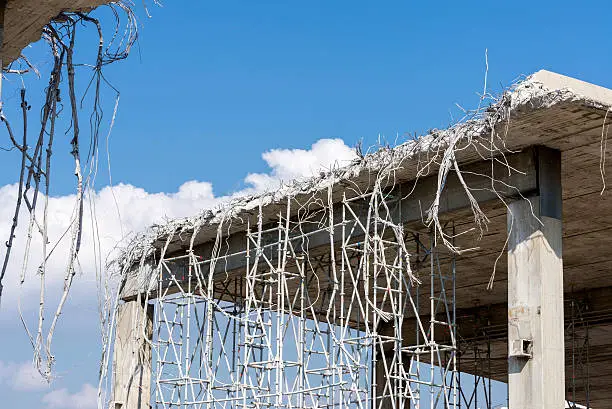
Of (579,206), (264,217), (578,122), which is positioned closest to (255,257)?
(264,217)

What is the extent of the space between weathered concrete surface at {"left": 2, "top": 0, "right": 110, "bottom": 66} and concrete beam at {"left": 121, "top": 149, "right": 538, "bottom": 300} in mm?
7673

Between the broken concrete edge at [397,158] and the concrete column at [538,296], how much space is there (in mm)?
893

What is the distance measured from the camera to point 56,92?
11.0 ft

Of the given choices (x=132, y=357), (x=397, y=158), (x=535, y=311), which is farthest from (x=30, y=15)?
(x=132, y=357)

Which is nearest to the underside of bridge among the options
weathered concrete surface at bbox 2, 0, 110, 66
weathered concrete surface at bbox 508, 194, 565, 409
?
weathered concrete surface at bbox 508, 194, 565, 409

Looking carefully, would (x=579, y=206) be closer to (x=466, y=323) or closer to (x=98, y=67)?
(x=466, y=323)

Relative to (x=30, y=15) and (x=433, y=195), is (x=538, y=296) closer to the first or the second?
(x=433, y=195)

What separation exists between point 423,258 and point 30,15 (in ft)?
34.8

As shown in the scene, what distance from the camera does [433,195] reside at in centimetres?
1198

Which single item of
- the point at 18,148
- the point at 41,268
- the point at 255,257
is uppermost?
the point at 255,257

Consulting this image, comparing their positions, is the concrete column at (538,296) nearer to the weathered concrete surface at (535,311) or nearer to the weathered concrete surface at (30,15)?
the weathered concrete surface at (535,311)

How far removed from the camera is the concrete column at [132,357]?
16359 millimetres

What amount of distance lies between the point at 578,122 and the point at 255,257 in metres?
5.88

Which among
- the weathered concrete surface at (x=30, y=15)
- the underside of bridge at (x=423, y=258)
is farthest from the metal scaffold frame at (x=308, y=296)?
the weathered concrete surface at (x=30, y=15)
